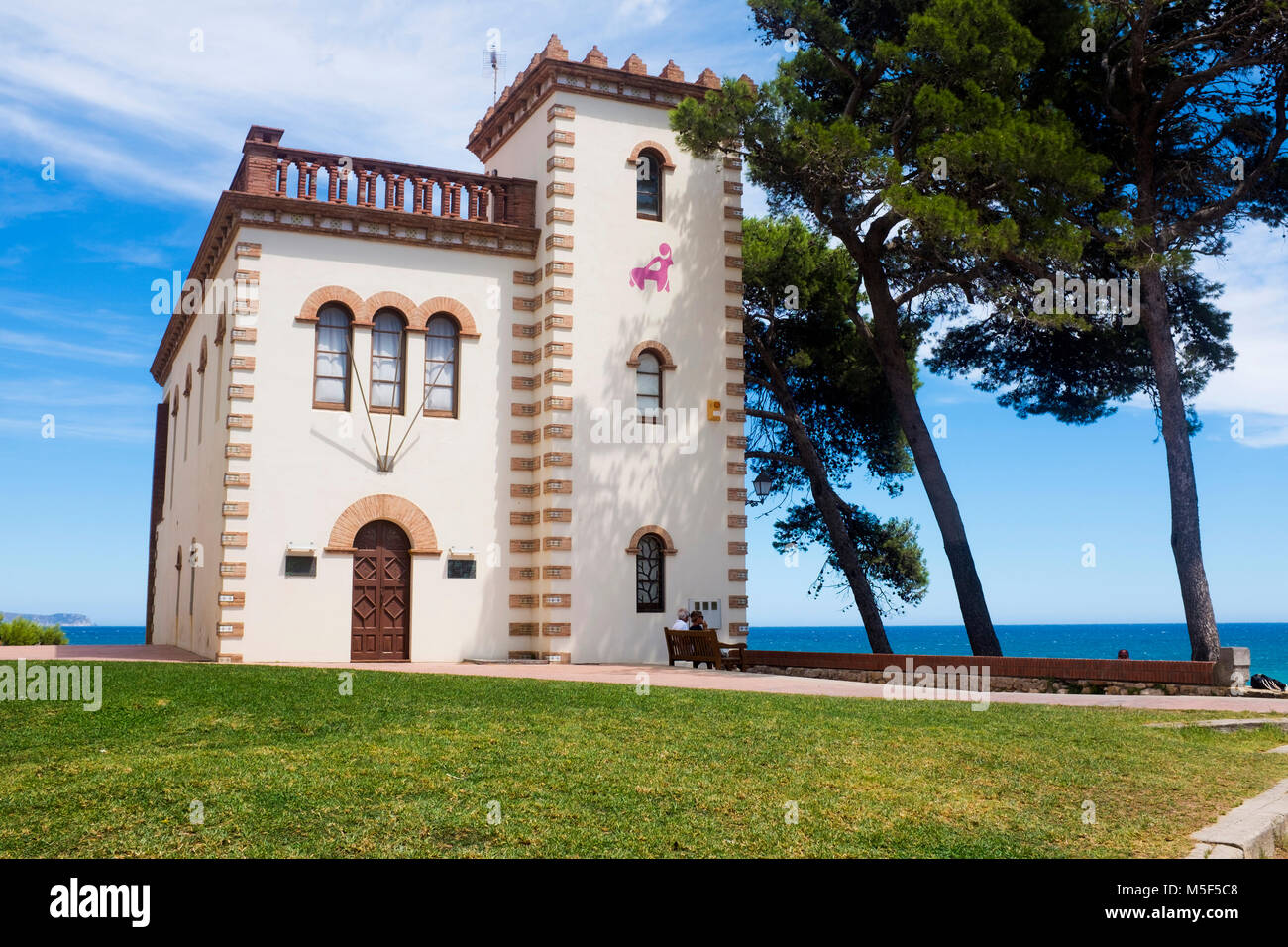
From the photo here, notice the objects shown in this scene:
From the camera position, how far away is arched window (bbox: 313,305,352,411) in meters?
20.5

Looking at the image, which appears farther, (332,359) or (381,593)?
(332,359)

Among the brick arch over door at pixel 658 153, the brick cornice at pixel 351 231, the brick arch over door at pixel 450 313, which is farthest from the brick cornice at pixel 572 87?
the brick arch over door at pixel 450 313

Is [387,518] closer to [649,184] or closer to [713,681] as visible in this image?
[713,681]

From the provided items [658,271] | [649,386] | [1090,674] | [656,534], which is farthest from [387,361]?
[1090,674]

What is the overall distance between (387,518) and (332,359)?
9.85 feet

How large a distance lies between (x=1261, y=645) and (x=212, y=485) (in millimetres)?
133833

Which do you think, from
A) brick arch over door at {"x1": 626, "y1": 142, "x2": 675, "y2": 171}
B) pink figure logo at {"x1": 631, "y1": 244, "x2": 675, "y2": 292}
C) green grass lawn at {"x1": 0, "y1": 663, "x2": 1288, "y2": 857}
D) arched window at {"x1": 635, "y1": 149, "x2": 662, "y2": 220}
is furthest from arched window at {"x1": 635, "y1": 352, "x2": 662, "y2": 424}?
green grass lawn at {"x1": 0, "y1": 663, "x2": 1288, "y2": 857}

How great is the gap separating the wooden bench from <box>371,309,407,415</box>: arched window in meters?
6.42

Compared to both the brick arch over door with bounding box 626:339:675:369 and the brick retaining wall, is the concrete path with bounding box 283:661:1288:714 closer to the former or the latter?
the brick retaining wall

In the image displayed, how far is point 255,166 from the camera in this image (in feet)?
66.2

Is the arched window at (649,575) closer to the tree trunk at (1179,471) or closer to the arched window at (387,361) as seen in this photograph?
the arched window at (387,361)

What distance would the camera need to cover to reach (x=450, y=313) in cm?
2150
